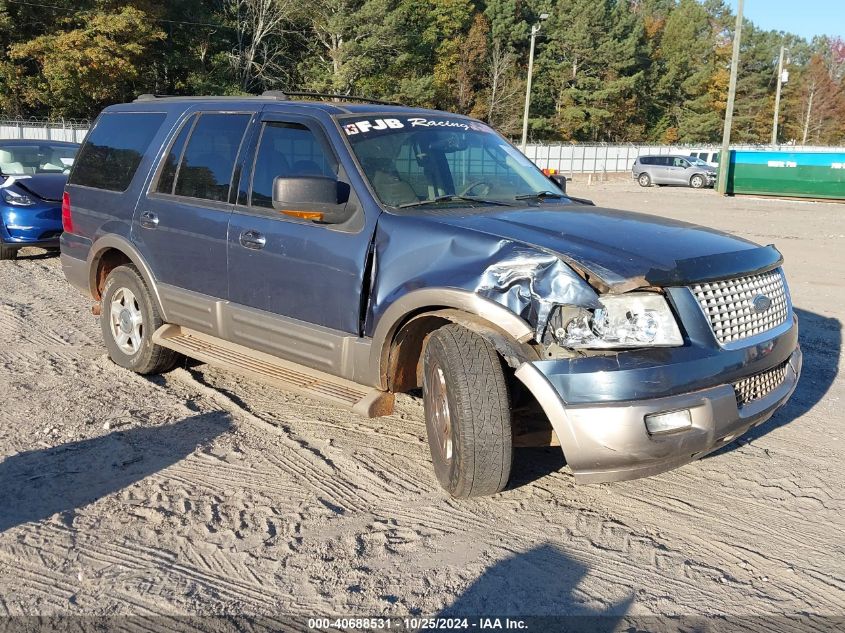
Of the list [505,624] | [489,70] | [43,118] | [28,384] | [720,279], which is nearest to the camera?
[505,624]

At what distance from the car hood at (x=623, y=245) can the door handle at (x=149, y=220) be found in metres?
2.30

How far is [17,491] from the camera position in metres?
4.05

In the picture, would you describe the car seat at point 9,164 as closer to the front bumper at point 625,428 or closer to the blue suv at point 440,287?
the blue suv at point 440,287

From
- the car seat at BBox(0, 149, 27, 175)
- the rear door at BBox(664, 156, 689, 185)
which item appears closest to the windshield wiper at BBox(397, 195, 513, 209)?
the car seat at BBox(0, 149, 27, 175)

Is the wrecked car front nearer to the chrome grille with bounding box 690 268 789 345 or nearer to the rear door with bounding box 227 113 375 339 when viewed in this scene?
the chrome grille with bounding box 690 268 789 345

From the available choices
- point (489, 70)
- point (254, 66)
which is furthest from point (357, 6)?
point (489, 70)

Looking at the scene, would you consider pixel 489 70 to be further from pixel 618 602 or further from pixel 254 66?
pixel 618 602

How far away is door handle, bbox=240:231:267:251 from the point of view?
480 centimetres

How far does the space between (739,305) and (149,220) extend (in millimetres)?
3855

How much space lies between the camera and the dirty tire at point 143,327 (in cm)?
580

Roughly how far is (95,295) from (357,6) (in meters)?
50.9

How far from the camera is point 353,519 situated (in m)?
3.84

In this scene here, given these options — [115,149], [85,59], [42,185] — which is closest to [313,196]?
[115,149]

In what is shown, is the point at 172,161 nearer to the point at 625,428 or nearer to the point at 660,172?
the point at 625,428
